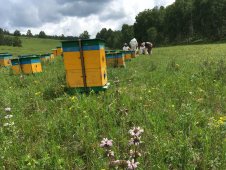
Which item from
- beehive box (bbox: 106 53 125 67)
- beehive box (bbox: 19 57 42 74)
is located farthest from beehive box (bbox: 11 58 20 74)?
beehive box (bbox: 106 53 125 67)

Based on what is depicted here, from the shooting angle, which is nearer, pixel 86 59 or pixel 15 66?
pixel 86 59

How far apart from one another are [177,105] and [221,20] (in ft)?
138

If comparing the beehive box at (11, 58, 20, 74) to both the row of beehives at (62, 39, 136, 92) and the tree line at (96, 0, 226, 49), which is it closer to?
the row of beehives at (62, 39, 136, 92)

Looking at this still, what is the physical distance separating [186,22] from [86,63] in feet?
161

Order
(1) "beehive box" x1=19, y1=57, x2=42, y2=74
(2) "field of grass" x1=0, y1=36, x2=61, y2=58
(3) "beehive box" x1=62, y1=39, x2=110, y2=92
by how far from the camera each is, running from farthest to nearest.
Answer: (2) "field of grass" x1=0, y1=36, x2=61, y2=58 < (1) "beehive box" x1=19, y1=57, x2=42, y2=74 < (3) "beehive box" x1=62, y1=39, x2=110, y2=92

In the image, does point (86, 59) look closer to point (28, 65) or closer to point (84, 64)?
point (84, 64)

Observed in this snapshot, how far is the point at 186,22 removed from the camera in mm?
43469

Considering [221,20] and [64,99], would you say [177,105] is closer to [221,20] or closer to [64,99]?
[64,99]

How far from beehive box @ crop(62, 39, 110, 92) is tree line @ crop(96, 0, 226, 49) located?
136 ft

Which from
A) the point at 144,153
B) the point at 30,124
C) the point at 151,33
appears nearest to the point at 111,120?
the point at 144,153

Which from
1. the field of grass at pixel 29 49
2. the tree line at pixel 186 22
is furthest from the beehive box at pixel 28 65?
the tree line at pixel 186 22

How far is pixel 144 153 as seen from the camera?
2041mm

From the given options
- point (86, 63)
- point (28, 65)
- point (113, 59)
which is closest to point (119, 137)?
point (86, 63)

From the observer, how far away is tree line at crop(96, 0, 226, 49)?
34.6 meters
